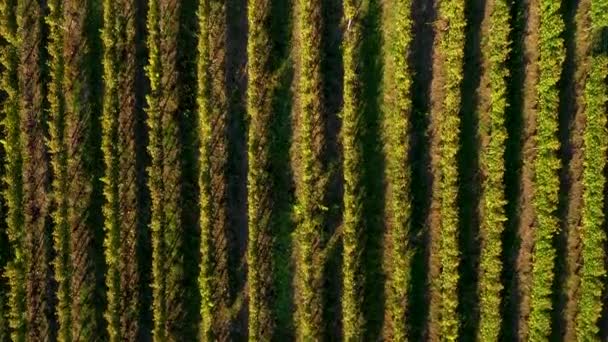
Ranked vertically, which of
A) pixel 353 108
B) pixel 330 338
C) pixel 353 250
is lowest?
pixel 330 338

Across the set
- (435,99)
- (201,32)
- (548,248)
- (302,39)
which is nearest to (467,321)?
(548,248)

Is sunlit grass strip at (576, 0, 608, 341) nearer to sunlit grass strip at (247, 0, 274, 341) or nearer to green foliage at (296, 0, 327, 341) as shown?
green foliage at (296, 0, 327, 341)

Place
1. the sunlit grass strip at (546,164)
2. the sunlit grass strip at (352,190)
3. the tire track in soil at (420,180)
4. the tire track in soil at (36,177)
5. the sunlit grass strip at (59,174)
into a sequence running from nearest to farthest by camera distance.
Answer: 1. the sunlit grass strip at (546,164)
2. the sunlit grass strip at (352,190)
3. the tire track in soil at (420,180)
4. the sunlit grass strip at (59,174)
5. the tire track in soil at (36,177)

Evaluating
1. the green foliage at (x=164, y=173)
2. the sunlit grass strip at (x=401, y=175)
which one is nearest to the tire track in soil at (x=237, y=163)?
the green foliage at (x=164, y=173)

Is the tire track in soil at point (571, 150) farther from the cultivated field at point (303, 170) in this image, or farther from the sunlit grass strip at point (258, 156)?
the sunlit grass strip at point (258, 156)

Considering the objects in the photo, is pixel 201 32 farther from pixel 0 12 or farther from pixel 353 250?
pixel 353 250

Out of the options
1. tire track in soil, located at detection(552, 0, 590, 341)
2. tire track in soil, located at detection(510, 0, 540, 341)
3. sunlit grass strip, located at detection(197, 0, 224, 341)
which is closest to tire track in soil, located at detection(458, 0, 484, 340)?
tire track in soil, located at detection(510, 0, 540, 341)

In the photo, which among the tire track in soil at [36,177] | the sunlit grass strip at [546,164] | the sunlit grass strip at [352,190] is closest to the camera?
the sunlit grass strip at [546,164]
